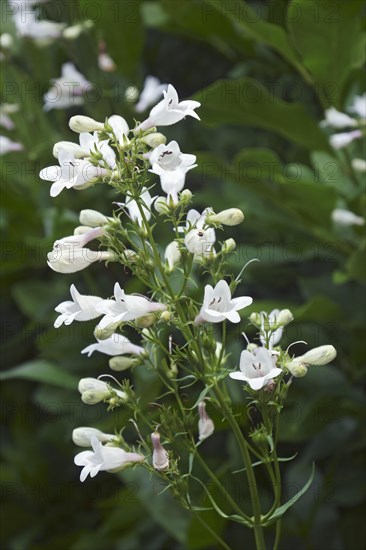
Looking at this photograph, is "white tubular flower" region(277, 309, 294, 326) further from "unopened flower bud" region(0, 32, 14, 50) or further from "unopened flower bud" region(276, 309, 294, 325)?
"unopened flower bud" region(0, 32, 14, 50)

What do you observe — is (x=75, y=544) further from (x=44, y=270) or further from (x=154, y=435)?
(x=154, y=435)

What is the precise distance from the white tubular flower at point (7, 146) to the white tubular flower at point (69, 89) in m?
0.11

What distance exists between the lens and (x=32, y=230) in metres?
1.80

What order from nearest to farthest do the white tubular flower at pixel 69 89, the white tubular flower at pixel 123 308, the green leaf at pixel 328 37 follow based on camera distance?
the white tubular flower at pixel 123 308 → the green leaf at pixel 328 37 → the white tubular flower at pixel 69 89

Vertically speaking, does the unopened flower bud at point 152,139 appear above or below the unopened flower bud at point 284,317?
above

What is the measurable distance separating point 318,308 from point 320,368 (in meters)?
0.16

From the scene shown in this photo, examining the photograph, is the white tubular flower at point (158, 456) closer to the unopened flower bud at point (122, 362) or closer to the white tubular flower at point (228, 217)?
the unopened flower bud at point (122, 362)

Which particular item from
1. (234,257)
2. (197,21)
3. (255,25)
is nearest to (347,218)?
(234,257)

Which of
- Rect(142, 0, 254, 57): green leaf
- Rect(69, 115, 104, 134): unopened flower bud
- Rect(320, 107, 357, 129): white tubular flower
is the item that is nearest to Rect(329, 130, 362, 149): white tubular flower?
Rect(320, 107, 357, 129): white tubular flower

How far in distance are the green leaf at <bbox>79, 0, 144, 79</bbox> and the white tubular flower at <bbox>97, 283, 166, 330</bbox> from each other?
0.89m

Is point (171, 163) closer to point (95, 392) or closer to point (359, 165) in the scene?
point (95, 392)

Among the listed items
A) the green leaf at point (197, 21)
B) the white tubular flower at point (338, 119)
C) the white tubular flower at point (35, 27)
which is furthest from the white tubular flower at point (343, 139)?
the white tubular flower at point (35, 27)

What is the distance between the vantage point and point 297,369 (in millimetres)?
854

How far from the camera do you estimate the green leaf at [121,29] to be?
1615 millimetres
